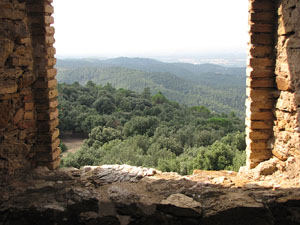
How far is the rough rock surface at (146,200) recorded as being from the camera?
118 inches

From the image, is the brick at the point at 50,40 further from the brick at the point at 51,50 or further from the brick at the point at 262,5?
the brick at the point at 262,5

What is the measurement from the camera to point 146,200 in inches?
126

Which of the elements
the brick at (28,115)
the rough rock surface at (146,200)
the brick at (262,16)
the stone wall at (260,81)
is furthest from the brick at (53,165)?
the brick at (262,16)

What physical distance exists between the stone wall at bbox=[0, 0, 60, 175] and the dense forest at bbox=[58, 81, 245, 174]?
146 inches

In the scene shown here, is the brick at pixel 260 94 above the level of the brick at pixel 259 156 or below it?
above

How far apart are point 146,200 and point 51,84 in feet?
6.21

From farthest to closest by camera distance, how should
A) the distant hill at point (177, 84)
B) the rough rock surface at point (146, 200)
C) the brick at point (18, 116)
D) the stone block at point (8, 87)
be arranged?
1. the distant hill at point (177, 84)
2. the brick at point (18, 116)
3. the stone block at point (8, 87)
4. the rough rock surface at point (146, 200)

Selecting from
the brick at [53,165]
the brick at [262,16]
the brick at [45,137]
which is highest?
the brick at [262,16]

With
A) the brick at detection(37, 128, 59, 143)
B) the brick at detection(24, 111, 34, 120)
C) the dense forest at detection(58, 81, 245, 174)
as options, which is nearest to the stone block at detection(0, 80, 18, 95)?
the brick at detection(24, 111, 34, 120)

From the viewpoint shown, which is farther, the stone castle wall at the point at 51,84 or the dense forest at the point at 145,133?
the dense forest at the point at 145,133

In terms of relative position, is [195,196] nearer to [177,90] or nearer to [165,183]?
[165,183]

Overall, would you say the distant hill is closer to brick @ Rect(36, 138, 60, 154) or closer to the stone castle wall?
the stone castle wall

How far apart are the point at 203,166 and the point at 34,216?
14.0ft

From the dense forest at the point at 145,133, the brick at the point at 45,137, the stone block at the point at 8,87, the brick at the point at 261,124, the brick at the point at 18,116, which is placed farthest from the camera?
the dense forest at the point at 145,133
